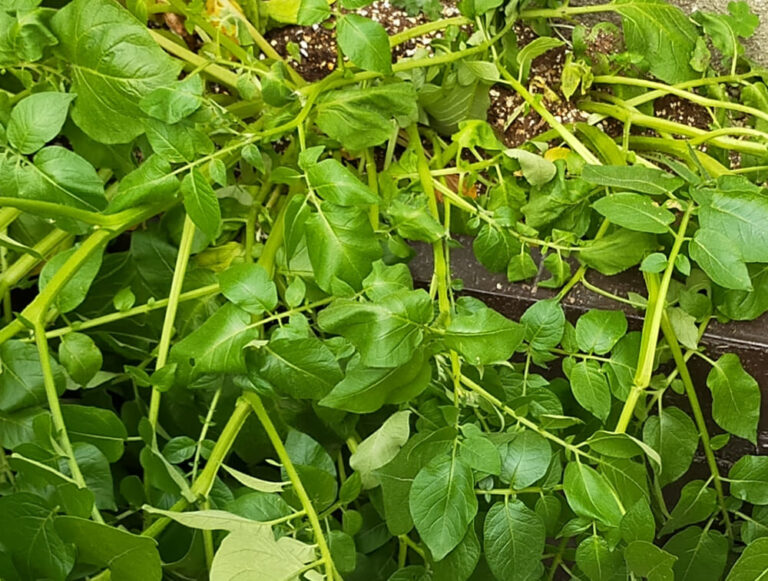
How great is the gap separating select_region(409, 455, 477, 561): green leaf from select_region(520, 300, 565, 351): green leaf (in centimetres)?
15

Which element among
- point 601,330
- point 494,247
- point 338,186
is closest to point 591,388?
point 601,330

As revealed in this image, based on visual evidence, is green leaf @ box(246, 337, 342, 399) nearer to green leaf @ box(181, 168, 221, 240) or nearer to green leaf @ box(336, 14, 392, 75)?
green leaf @ box(181, 168, 221, 240)

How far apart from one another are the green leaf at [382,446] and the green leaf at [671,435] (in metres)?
0.22

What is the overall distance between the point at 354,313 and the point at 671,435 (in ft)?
1.10

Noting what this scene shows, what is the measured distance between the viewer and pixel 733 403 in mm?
706

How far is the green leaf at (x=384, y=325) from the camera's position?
1.79ft

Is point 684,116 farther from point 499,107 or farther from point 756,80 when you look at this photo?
point 499,107

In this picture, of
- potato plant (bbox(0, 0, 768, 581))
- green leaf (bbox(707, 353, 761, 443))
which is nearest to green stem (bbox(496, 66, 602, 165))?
potato plant (bbox(0, 0, 768, 581))

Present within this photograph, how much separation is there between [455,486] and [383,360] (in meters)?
0.11

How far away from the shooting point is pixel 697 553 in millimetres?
708

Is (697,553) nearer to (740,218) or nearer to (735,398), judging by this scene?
(735,398)

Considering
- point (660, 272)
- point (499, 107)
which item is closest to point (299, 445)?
point (660, 272)

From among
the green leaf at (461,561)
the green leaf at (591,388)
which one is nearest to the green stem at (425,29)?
the green leaf at (591,388)

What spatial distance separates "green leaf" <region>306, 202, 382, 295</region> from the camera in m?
0.59
